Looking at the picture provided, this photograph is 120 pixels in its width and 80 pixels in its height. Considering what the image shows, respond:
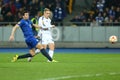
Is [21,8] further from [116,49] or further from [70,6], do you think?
[116,49]

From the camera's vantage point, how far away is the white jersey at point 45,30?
19625 mm

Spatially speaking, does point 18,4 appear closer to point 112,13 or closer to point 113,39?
point 112,13

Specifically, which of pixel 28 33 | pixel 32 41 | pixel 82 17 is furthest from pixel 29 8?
pixel 32 41

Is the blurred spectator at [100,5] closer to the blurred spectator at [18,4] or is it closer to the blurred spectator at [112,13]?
the blurred spectator at [112,13]

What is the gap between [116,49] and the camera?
31266 millimetres

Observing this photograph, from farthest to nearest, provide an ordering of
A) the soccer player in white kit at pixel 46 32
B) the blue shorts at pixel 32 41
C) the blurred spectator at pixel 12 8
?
the blurred spectator at pixel 12 8
the soccer player in white kit at pixel 46 32
the blue shorts at pixel 32 41

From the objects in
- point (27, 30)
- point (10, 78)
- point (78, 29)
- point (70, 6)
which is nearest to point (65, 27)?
point (78, 29)

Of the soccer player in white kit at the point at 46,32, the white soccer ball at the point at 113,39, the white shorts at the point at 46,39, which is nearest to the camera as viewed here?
the soccer player in white kit at the point at 46,32

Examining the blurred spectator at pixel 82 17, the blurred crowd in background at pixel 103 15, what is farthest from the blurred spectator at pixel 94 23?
the blurred spectator at pixel 82 17

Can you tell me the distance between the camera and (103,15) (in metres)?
32.0

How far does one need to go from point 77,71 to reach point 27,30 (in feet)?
15.8

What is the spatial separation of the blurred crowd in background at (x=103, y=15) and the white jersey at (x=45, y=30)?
39.8 ft

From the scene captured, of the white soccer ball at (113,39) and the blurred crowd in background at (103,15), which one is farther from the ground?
the blurred crowd in background at (103,15)

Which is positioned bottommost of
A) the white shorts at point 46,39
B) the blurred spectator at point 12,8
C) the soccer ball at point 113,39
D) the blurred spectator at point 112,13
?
the soccer ball at point 113,39
